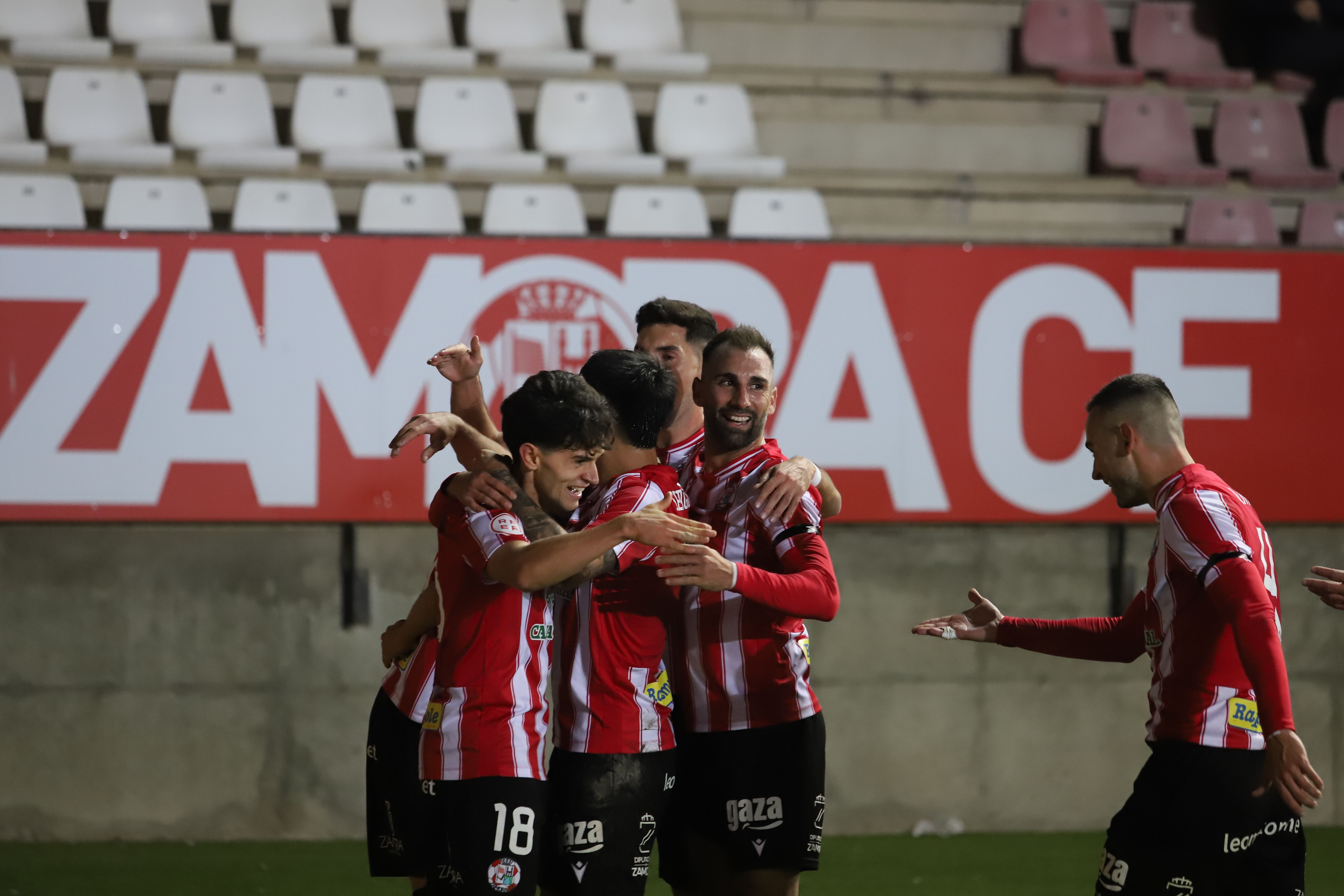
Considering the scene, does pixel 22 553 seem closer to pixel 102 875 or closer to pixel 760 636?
pixel 102 875

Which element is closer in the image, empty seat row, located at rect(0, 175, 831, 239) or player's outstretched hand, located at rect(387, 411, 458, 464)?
player's outstretched hand, located at rect(387, 411, 458, 464)

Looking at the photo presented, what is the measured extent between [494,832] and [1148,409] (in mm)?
1777

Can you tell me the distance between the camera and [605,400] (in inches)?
121

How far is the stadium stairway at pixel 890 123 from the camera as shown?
24.2 feet

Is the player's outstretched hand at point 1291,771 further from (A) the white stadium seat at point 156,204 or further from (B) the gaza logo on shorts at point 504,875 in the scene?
(A) the white stadium seat at point 156,204

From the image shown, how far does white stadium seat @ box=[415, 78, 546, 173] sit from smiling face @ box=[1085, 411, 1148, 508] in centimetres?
469

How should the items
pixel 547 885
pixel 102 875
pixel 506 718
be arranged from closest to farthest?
1. pixel 506 718
2. pixel 547 885
3. pixel 102 875

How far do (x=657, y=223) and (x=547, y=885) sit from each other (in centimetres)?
441

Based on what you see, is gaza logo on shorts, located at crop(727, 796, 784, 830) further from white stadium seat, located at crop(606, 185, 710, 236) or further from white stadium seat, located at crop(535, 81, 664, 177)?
white stadium seat, located at crop(535, 81, 664, 177)

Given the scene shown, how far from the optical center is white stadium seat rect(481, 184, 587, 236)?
6.92 m

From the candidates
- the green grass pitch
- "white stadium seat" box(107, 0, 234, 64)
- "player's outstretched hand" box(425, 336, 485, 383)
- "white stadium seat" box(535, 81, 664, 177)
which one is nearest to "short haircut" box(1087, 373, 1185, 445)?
"player's outstretched hand" box(425, 336, 485, 383)

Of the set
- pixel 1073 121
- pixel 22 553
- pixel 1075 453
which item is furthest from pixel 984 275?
pixel 22 553

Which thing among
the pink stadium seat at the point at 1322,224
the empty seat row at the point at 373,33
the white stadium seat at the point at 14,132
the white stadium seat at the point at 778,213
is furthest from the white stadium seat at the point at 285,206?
the pink stadium seat at the point at 1322,224

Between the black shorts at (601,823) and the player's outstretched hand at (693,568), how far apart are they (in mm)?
499
